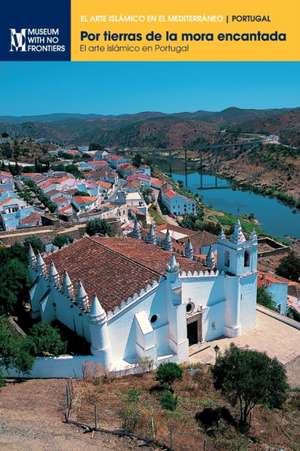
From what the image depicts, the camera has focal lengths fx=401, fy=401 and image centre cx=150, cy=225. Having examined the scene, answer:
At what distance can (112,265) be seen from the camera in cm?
2261

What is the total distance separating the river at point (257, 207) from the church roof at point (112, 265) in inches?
2080

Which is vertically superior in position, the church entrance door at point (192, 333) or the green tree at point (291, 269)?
the church entrance door at point (192, 333)

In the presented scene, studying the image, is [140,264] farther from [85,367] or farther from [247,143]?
[247,143]

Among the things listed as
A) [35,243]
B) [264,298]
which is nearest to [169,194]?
[35,243]

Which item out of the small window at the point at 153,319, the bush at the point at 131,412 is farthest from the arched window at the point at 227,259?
the bush at the point at 131,412

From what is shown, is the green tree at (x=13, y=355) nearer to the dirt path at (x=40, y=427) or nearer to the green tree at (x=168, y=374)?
the dirt path at (x=40, y=427)

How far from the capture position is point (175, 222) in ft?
225

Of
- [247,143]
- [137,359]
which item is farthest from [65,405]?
[247,143]

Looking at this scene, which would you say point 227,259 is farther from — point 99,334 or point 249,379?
point 249,379

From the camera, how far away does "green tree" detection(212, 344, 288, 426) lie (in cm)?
1597

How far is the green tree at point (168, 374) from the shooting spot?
1936 cm

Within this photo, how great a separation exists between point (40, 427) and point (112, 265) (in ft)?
31.2

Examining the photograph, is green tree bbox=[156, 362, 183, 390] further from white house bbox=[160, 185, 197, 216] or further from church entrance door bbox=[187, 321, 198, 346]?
white house bbox=[160, 185, 197, 216]

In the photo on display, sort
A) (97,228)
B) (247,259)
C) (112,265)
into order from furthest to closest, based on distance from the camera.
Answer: (97,228) → (247,259) → (112,265)
